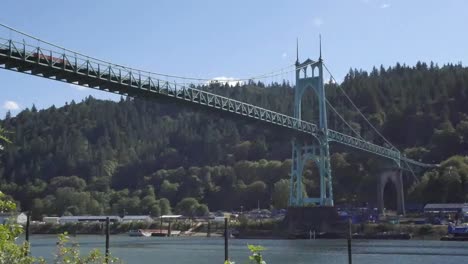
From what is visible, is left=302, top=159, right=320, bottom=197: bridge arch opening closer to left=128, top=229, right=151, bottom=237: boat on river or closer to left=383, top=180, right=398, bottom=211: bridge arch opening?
left=383, top=180, right=398, bottom=211: bridge arch opening

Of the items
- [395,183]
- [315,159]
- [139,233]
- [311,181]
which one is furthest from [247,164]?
[315,159]

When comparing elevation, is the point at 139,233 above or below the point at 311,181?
below

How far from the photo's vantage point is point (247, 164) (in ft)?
514

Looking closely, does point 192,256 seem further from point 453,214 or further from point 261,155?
point 261,155

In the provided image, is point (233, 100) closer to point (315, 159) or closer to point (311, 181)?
point (315, 159)

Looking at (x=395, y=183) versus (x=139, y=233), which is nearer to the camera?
(x=395, y=183)

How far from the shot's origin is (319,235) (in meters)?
85.7

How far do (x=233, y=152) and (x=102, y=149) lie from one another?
46529mm

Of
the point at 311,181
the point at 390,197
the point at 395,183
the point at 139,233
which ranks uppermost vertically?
the point at 311,181

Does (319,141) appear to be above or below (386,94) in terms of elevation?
below

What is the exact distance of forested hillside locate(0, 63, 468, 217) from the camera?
134250 mm

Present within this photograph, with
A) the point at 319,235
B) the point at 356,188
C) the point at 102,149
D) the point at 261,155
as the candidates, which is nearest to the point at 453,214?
the point at 319,235

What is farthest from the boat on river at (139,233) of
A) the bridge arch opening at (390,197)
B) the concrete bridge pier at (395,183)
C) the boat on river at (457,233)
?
the boat on river at (457,233)

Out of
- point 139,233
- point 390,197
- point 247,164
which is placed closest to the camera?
point 139,233
